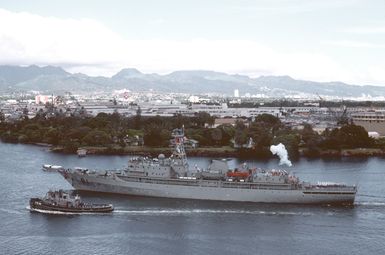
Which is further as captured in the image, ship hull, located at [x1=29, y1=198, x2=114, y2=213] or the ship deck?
the ship deck

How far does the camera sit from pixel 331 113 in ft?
308

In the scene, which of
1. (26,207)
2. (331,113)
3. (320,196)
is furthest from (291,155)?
(331,113)

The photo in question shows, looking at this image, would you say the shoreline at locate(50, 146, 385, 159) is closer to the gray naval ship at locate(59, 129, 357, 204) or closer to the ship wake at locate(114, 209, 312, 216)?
the gray naval ship at locate(59, 129, 357, 204)

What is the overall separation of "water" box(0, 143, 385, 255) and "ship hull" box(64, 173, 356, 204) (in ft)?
1.78

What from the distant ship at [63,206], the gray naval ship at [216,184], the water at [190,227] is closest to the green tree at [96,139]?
the water at [190,227]

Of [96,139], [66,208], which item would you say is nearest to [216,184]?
[66,208]

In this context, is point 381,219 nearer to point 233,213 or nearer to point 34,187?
point 233,213

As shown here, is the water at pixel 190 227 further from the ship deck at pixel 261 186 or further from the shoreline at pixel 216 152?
the shoreline at pixel 216 152

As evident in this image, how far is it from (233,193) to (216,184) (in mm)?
956

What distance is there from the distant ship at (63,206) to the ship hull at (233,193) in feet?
13.0

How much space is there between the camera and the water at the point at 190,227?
899 inches

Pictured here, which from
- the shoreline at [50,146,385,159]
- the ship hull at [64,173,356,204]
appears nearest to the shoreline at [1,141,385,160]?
the shoreline at [50,146,385,159]

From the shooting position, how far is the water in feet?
74.9

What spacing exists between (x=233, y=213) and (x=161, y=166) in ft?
16.9
